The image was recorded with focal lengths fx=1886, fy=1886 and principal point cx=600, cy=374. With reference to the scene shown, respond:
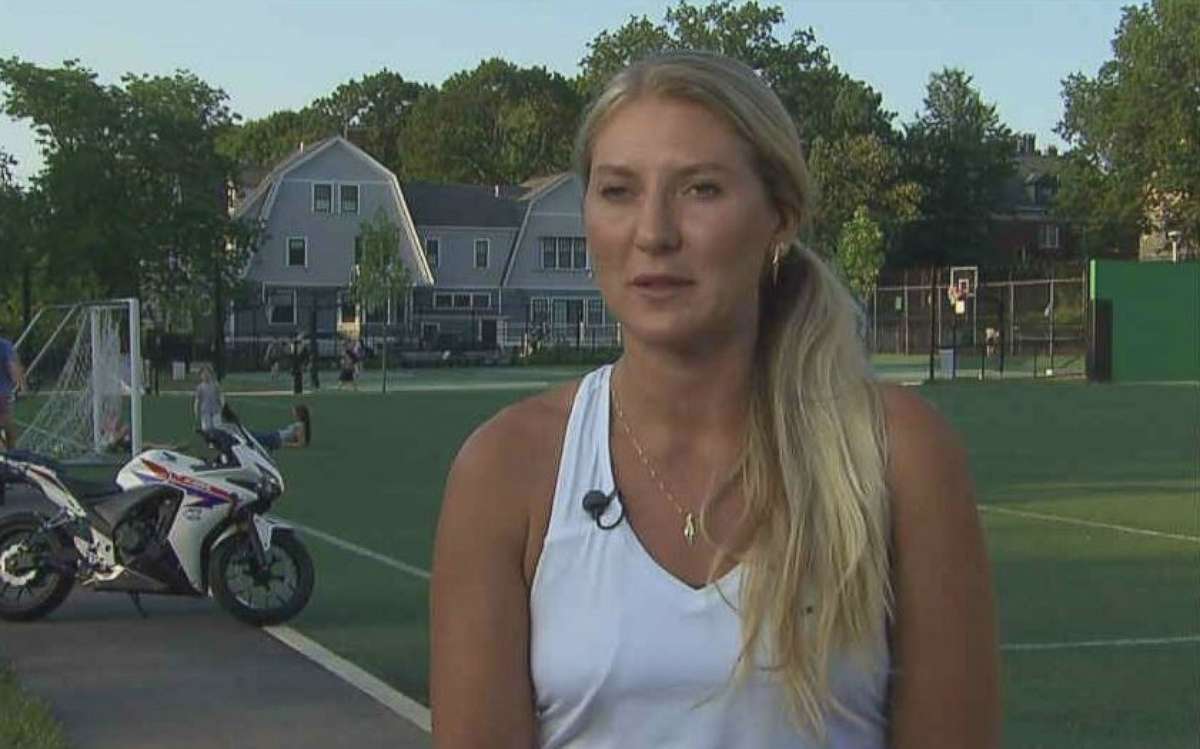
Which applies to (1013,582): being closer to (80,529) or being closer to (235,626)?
(235,626)

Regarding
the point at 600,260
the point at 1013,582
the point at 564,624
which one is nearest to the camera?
the point at 564,624

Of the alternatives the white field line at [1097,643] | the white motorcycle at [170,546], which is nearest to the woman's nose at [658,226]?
the white field line at [1097,643]

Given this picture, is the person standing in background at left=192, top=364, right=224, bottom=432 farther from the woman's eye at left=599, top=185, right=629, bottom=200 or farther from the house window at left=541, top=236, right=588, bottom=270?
the house window at left=541, top=236, right=588, bottom=270

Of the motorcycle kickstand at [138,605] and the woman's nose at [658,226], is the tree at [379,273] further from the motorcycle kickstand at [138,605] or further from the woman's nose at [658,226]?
the woman's nose at [658,226]

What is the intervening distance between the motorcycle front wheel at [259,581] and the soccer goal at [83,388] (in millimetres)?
13995

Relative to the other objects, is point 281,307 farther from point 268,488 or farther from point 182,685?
point 182,685

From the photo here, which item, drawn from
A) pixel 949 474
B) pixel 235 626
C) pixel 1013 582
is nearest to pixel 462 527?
pixel 949 474

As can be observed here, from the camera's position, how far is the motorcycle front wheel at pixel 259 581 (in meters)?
10.6

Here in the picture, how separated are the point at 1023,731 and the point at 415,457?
57.6 ft

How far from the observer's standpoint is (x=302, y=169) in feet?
283

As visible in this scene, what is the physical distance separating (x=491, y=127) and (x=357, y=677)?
11159 centimetres

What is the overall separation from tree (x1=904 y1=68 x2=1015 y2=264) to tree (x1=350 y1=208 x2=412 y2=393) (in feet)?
102

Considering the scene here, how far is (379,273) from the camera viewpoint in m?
79.1

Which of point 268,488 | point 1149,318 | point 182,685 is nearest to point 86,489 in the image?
point 268,488
